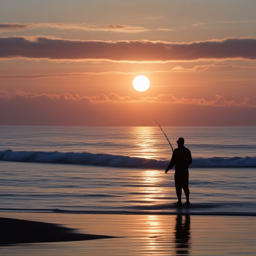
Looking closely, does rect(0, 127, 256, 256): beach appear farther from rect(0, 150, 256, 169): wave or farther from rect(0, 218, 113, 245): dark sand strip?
rect(0, 150, 256, 169): wave

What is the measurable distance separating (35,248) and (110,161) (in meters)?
Answer: 24.1

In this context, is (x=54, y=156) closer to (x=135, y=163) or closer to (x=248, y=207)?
(x=135, y=163)

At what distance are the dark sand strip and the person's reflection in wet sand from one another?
1.30m

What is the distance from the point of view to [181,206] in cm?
1045

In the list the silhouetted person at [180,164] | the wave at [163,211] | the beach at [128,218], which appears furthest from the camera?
A: the silhouetted person at [180,164]

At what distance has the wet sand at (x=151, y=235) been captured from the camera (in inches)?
238

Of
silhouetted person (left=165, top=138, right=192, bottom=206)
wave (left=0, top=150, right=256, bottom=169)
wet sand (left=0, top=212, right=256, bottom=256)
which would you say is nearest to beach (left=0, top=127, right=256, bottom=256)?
wet sand (left=0, top=212, right=256, bottom=256)

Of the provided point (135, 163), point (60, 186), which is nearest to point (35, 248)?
point (60, 186)

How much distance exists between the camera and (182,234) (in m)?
7.16

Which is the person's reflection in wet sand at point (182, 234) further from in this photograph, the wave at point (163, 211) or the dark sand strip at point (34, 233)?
the dark sand strip at point (34, 233)

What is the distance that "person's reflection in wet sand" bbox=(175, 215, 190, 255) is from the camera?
6090 millimetres

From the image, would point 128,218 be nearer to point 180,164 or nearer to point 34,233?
point 34,233

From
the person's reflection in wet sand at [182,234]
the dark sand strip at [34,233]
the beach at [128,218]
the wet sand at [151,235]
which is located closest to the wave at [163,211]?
the beach at [128,218]

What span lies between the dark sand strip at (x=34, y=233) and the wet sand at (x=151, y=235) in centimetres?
21
